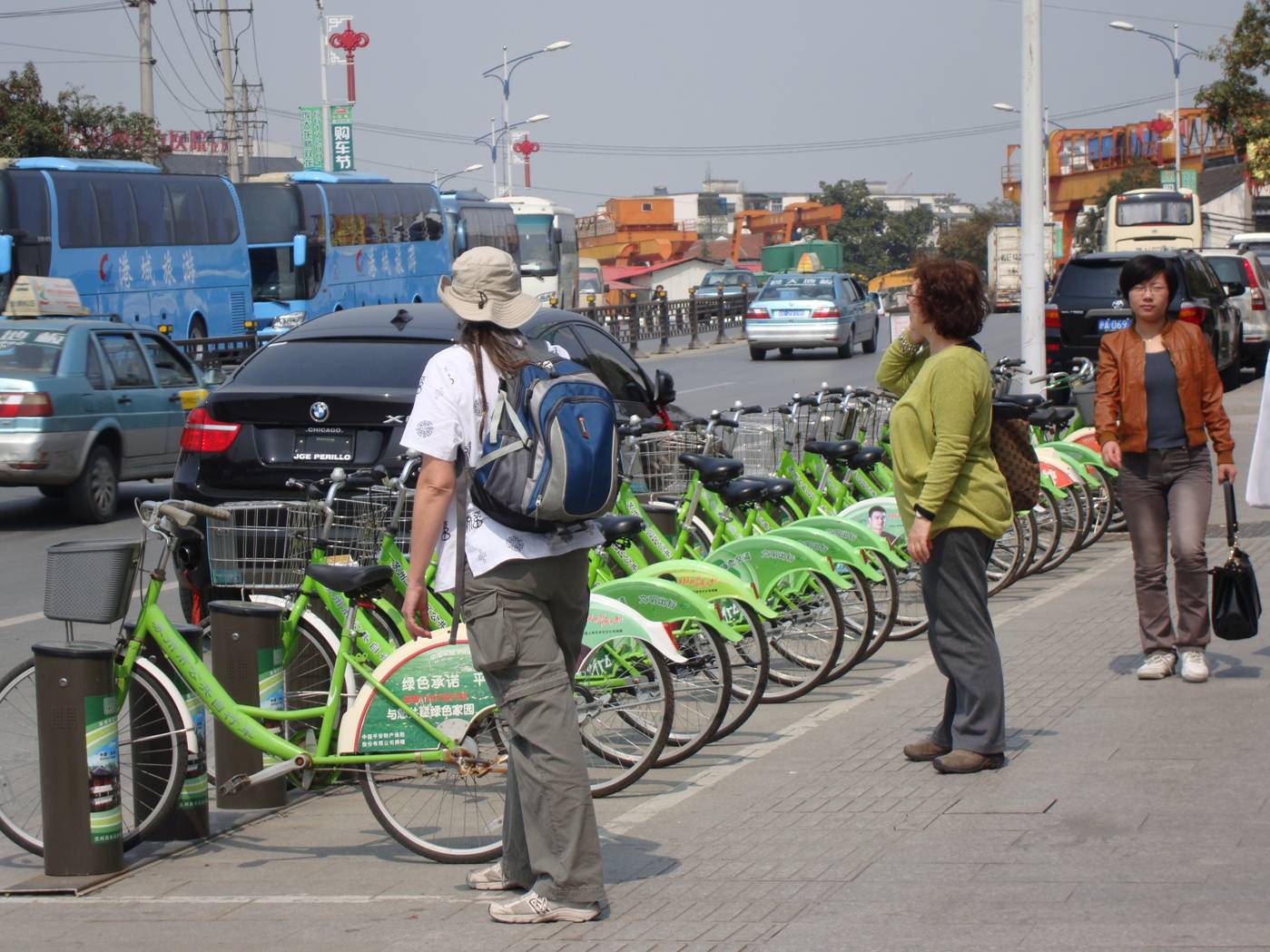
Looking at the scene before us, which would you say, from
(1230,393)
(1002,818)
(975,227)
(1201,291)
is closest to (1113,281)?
(1201,291)

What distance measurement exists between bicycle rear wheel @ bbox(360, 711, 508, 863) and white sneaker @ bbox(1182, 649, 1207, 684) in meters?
3.33

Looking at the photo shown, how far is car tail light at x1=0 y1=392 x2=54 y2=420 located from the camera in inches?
558

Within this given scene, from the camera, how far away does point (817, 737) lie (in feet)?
21.6

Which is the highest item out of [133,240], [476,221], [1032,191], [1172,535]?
[476,221]

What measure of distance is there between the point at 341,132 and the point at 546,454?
51.8m

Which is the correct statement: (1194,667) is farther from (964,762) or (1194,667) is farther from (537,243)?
(537,243)

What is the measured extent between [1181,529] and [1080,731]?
1.23m

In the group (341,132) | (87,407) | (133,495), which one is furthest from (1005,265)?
(87,407)

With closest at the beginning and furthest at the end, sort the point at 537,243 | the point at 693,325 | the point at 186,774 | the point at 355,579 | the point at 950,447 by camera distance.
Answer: the point at 355,579 < the point at 186,774 < the point at 950,447 < the point at 693,325 < the point at 537,243

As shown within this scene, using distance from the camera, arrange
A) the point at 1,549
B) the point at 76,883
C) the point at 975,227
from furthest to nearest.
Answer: the point at 975,227 → the point at 1,549 → the point at 76,883

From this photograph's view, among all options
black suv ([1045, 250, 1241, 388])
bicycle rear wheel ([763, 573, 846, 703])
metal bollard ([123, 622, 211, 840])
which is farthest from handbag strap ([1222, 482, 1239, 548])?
black suv ([1045, 250, 1241, 388])

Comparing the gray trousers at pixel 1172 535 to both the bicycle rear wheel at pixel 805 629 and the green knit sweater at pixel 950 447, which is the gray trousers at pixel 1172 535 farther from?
the green knit sweater at pixel 950 447

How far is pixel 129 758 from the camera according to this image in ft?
18.0

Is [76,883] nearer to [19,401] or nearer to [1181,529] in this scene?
[1181,529]
